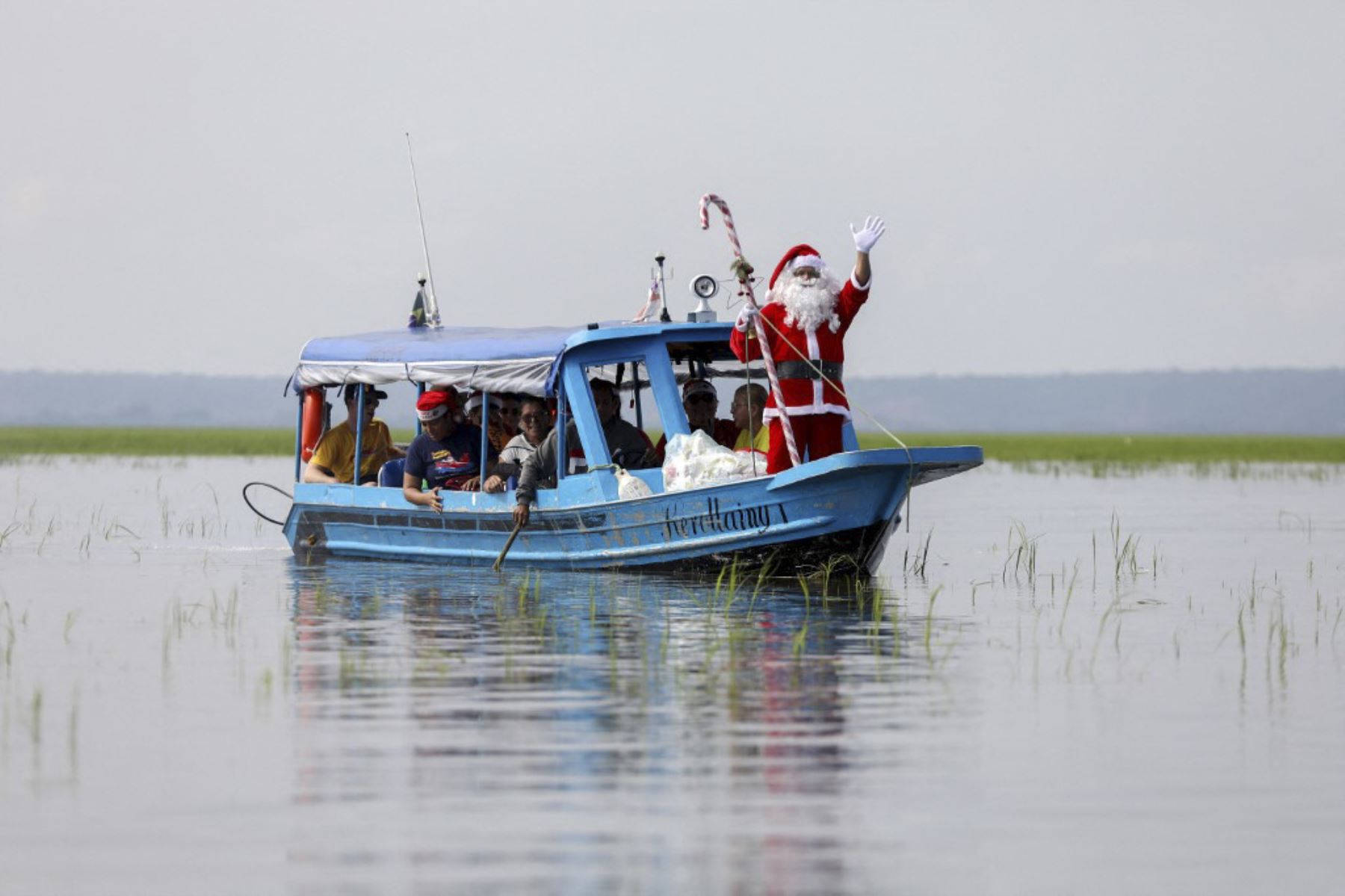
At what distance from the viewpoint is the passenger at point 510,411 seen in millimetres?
17953

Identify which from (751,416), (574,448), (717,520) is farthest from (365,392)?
(717,520)

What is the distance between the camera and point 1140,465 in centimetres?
5297

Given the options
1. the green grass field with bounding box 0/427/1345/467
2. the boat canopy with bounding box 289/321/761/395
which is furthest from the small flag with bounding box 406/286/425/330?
the green grass field with bounding box 0/427/1345/467

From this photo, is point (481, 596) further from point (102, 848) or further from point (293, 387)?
point (102, 848)

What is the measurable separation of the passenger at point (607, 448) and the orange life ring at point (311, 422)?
3.69 m

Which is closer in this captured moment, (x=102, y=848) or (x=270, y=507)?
(x=102, y=848)

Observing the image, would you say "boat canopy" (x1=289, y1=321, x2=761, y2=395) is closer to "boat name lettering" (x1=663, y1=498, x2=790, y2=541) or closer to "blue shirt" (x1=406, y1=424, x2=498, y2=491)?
"blue shirt" (x1=406, y1=424, x2=498, y2=491)

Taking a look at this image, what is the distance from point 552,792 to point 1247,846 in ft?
7.85

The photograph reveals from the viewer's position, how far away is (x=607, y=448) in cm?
1620

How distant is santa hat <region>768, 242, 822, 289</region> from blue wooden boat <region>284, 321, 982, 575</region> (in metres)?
0.80

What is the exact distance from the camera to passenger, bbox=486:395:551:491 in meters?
17.0

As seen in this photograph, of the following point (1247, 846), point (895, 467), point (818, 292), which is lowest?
point (1247, 846)

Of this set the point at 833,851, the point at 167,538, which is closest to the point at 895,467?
the point at 833,851

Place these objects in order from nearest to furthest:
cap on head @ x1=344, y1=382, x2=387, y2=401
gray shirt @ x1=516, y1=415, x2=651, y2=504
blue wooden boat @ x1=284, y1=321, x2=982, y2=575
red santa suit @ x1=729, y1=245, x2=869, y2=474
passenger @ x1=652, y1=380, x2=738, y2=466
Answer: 1. blue wooden boat @ x1=284, y1=321, x2=982, y2=575
2. red santa suit @ x1=729, y1=245, x2=869, y2=474
3. gray shirt @ x1=516, y1=415, x2=651, y2=504
4. passenger @ x1=652, y1=380, x2=738, y2=466
5. cap on head @ x1=344, y1=382, x2=387, y2=401
